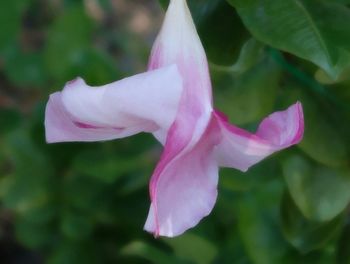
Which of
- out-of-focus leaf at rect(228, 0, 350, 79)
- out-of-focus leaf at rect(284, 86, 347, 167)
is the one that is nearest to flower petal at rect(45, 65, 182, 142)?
out-of-focus leaf at rect(228, 0, 350, 79)

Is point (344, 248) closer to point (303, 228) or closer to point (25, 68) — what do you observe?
point (303, 228)

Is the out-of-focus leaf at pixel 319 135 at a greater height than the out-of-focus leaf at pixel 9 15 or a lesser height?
greater

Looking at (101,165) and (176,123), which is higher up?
(176,123)

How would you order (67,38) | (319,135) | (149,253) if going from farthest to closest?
(67,38)
(149,253)
(319,135)

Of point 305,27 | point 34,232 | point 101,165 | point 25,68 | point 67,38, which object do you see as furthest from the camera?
point 25,68

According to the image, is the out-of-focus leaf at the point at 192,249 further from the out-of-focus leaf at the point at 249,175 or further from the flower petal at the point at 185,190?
the flower petal at the point at 185,190

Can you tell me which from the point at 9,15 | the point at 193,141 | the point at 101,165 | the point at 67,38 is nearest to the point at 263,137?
the point at 193,141

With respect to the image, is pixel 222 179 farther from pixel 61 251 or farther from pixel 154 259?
pixel 61 251

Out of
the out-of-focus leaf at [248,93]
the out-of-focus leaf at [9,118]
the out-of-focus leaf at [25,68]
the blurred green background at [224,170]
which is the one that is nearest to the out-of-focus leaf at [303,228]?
the blurred green background at [224,170]
